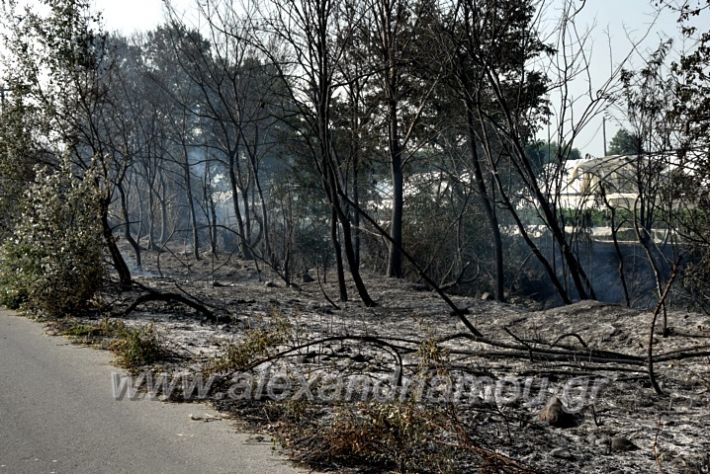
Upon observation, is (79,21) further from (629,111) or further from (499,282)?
(629,111)

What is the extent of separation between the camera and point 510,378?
7824 millimetres

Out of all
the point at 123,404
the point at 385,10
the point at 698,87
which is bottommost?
the point at 123,404

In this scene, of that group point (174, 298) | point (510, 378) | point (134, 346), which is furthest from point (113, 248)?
point (510, 378)

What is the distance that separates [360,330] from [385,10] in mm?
8051

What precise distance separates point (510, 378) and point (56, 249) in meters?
8.18

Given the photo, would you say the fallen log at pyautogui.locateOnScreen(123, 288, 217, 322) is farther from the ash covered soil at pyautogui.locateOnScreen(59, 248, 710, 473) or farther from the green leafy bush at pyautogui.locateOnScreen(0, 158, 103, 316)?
the green leafy bush at pyautogui.locateOnScreen(0, 158, 103, 316)

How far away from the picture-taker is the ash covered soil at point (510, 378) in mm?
5480

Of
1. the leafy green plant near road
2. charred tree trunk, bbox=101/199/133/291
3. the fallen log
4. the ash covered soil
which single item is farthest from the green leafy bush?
the leafy green plant near road

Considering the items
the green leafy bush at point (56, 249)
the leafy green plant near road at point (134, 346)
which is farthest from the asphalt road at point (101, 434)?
the green leafy bush at point (56, 249)

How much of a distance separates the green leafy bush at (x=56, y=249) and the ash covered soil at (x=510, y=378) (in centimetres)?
80

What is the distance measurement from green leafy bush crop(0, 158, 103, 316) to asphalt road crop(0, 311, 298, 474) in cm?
451

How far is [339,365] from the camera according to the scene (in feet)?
26.7

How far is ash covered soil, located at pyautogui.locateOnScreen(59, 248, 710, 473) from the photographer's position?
5480 mm

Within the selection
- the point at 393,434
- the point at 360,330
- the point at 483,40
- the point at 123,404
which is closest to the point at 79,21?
the point at 483,40
